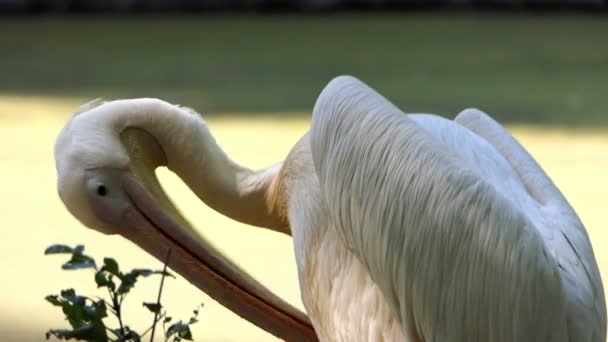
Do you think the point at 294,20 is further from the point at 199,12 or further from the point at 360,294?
the point at 360,294

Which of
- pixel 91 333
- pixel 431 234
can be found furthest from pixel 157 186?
pixel 431 234

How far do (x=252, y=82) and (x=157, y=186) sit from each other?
19.0ft

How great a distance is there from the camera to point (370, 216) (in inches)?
107

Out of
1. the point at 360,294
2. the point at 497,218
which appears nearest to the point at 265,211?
the point at 360,294

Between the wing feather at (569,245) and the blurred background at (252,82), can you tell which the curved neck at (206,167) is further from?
the blurred background at (252,82)

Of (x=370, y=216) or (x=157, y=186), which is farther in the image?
(x=157, y=186)

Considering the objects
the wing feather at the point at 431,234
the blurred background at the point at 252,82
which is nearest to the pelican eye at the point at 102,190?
the wing feather at the point at 431,234

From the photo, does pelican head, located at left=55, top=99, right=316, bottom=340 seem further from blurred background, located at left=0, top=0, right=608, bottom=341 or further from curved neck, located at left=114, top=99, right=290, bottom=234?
blurred background, located at left=0, top=0, right=608, bottom=341

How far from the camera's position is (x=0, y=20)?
11.9 meters

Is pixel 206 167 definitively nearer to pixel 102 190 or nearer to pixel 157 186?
pixel 157 186

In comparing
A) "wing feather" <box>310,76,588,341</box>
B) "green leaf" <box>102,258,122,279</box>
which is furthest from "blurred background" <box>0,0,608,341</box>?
"wing feather" <box>310,76,588,341</box>

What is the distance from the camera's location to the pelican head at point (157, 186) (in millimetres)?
3271

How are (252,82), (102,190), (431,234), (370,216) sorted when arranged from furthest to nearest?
(252,82) → (102,190) → (370,216) → (431,234)

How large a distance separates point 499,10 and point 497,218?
9968 millimetres
